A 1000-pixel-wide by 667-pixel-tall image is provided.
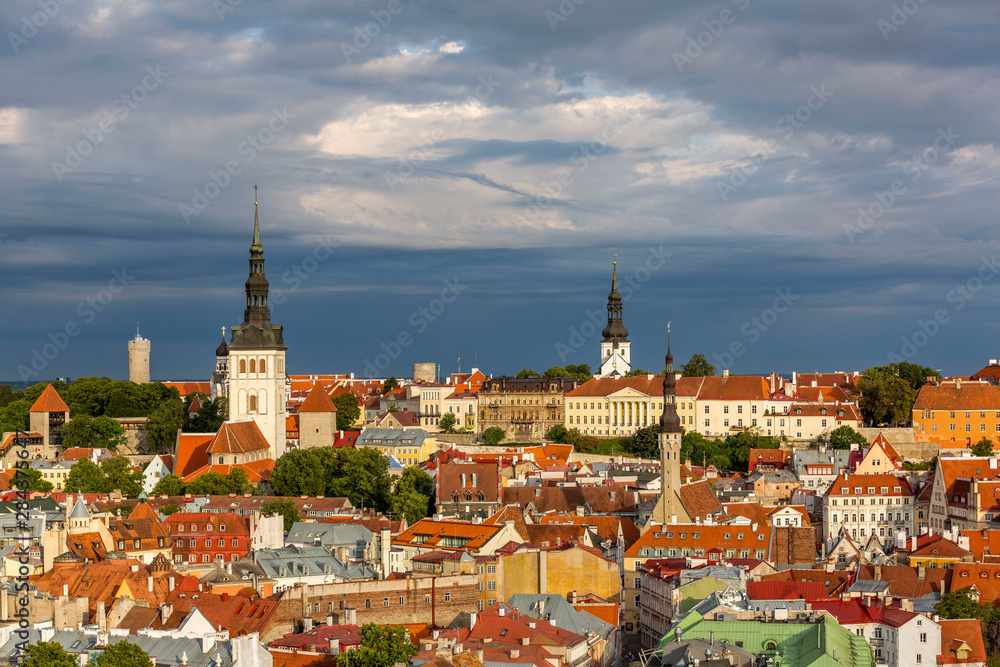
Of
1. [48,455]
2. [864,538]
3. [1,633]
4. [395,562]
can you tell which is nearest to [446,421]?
[48,455]

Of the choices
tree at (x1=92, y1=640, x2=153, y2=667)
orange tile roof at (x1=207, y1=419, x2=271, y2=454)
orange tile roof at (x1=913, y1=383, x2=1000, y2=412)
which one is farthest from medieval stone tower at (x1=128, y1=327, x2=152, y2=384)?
tree at (x1=92, y1=640, x2=153, y2=667)

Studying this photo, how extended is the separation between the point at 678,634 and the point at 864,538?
39.0 m

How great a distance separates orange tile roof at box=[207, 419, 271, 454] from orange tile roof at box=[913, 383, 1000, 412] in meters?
47.3

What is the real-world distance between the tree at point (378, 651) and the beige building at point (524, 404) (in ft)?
269

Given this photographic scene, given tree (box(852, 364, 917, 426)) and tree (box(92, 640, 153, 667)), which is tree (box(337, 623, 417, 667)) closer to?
tree (box(92, 640, 153, 667))

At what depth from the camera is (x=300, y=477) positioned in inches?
3415

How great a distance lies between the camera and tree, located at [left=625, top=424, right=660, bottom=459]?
105000mm

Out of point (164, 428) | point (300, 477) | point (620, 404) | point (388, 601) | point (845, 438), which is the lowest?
point (388, 601)

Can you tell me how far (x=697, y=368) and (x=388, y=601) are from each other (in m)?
83.9

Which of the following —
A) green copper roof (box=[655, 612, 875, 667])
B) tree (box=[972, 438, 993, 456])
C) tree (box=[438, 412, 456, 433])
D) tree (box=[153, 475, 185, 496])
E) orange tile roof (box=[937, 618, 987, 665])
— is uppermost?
tree (box=[438, 412, 456, 433])

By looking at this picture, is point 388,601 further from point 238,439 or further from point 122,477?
point 238,439

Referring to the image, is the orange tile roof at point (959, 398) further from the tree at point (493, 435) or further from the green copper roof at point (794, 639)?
the green copper roof at point (794, 639)

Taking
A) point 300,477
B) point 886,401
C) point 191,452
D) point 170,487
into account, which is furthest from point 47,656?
point 886,401

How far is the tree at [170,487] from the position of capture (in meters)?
86.1
